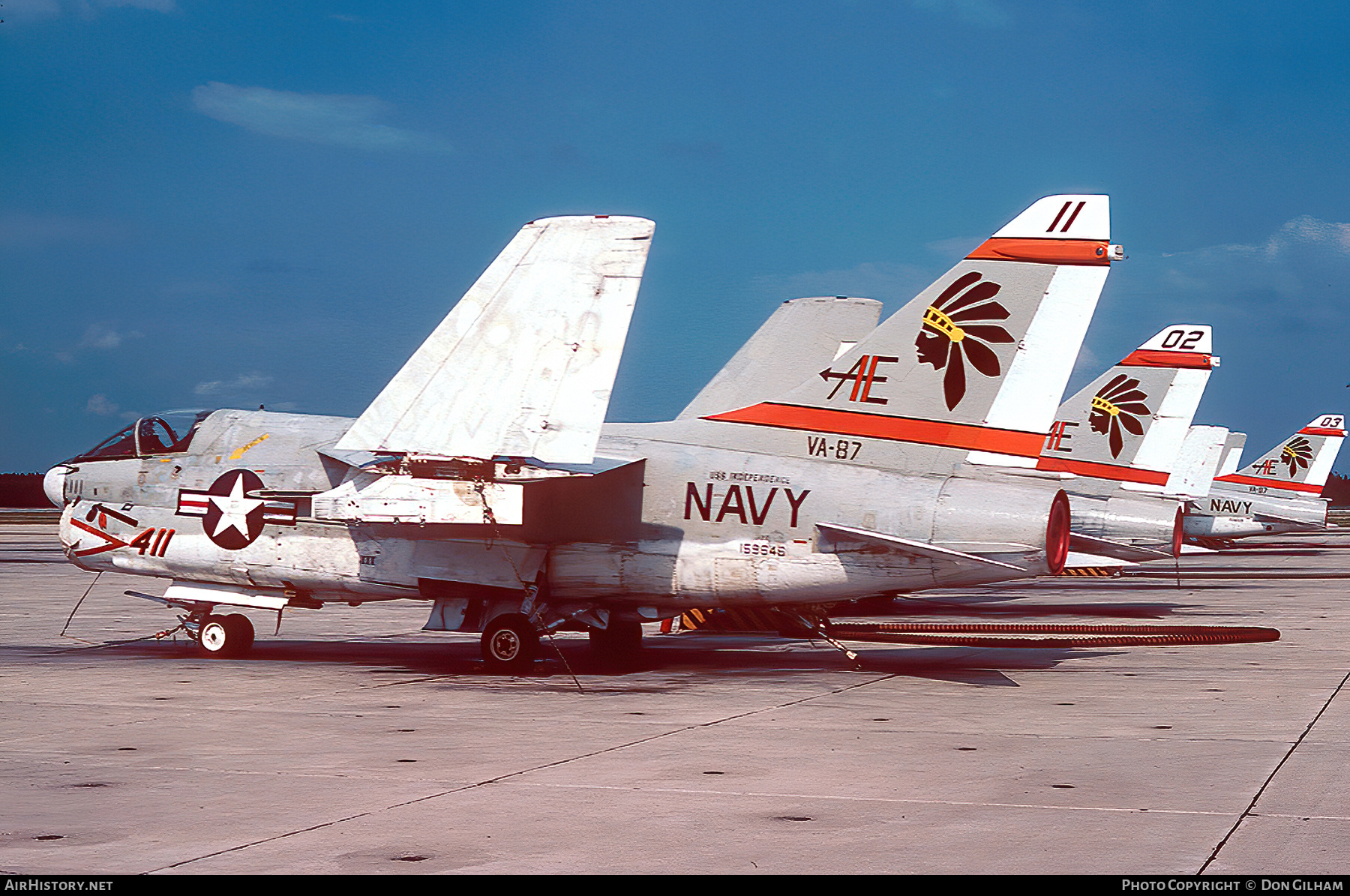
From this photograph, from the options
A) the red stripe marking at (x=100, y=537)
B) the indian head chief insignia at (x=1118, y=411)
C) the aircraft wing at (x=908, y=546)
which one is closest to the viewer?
the aircraft wing at (x=908, y=546)

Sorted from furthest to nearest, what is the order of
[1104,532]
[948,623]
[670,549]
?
[948,623] → [1104,532] → [670,549]

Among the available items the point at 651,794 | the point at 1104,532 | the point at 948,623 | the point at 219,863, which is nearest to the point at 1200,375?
the point at 1104,532

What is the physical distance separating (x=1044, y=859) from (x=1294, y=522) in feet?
131

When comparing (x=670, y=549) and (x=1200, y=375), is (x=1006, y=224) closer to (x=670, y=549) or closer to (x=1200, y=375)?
(x=670, y=549)

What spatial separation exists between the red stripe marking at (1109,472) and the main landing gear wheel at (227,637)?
14.8 meters

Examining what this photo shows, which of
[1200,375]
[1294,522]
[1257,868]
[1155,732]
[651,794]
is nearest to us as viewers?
[1257,868]

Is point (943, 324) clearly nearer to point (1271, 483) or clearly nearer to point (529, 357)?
point (529, 357)

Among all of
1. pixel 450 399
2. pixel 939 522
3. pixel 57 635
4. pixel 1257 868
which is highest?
pixel 450 399

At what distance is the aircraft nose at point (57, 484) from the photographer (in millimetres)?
17094

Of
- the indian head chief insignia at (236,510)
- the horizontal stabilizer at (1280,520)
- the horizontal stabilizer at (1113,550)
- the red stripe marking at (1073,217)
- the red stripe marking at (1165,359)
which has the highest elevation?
the red stripe marking at (1073,217)

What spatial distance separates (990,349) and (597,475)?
4680 mm

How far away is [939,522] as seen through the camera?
13.4 m

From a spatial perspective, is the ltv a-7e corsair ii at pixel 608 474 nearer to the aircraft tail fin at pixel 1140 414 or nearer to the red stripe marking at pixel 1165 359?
the aircraft tail fin at pixel 1140 414

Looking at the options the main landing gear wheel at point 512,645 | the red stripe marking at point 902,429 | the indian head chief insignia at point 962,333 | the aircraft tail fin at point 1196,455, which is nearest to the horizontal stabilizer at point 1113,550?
the red stripe marking at point 902,429
